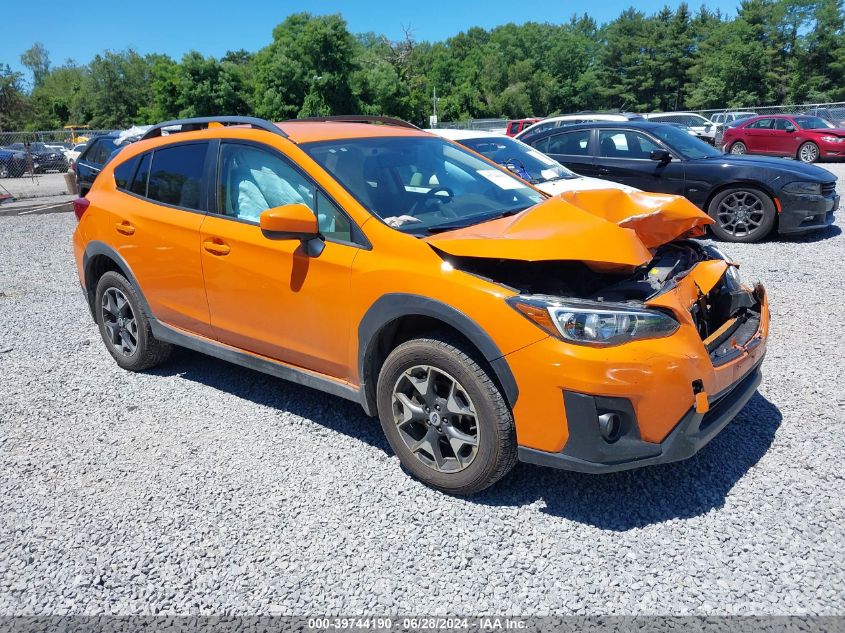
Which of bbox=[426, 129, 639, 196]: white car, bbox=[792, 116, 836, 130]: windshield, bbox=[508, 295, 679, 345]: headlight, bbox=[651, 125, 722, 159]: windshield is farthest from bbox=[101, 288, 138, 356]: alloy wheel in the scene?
bbox=[792, 116, 836, 130]: windshield

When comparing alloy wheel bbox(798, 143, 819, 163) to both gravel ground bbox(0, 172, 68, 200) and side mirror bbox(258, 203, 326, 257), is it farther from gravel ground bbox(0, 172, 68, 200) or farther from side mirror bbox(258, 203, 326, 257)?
gravel ground bbox(0, 172, 68, 200)

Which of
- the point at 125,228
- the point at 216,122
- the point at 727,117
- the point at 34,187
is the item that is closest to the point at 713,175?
the point at 216,122

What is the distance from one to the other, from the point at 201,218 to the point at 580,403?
2.67 meters

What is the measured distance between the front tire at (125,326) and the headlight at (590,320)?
3.09 meters

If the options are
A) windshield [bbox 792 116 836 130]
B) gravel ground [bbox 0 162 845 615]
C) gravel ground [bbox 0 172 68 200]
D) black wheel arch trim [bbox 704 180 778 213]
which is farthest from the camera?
windshield [bbox 792 116 836 130]

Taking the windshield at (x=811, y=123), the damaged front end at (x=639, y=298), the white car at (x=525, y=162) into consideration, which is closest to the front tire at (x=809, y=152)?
the windshield at (x=811, y=123)

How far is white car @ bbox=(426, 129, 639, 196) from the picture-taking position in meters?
7.80

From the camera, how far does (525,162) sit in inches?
326

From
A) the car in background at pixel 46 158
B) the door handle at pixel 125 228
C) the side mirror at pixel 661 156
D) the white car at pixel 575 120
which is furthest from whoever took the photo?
the car in background at pixel 46 158

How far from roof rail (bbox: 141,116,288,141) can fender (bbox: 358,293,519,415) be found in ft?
4.31

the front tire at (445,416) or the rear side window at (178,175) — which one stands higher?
the rear side window at (178,175)

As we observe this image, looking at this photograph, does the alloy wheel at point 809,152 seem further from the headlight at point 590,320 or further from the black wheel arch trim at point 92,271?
the black wheel arch trim at point 92,271

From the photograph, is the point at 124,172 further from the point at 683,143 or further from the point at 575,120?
the point at 575,120

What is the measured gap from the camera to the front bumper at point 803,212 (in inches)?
331
